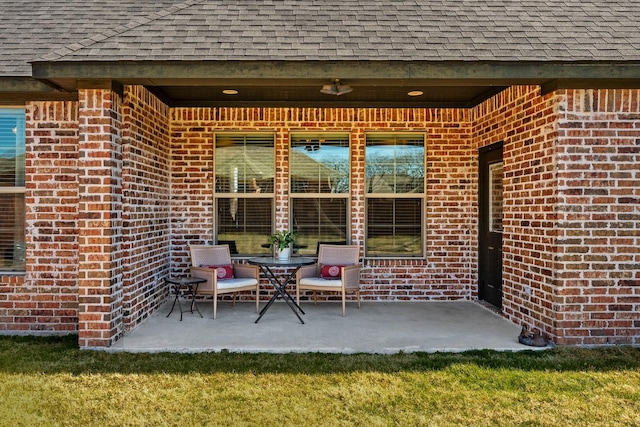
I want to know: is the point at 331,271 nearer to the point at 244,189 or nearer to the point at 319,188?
the point at 319,188

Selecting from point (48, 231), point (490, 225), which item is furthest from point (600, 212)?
point (48, 231)

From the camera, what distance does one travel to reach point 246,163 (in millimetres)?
6891

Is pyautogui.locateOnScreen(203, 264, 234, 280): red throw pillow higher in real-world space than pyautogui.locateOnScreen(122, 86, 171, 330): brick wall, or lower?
lower

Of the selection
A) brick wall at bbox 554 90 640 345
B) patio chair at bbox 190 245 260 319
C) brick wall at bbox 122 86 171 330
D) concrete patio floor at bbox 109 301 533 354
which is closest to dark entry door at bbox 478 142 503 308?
concrete patio floor at bbox 109 301 533 354

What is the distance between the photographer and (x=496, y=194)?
6.35 meters

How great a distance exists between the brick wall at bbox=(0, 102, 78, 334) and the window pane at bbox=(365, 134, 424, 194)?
404 cm

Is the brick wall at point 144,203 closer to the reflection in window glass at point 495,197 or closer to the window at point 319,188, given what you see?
the window at point 319,188

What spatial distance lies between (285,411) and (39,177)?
4.05 meters

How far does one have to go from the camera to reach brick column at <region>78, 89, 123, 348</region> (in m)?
4.52

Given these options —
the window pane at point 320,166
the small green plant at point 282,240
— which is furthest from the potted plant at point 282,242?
the window pane at point 320,166

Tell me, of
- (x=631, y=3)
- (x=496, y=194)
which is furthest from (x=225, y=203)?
(x=631, y=3)

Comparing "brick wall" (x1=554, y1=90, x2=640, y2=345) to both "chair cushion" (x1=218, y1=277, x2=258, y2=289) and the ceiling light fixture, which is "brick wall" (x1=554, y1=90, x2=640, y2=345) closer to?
the ceiling light fixture

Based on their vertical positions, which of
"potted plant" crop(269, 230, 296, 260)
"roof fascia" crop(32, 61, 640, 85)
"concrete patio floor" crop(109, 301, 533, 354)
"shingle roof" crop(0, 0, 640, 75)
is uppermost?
"shingle roof" crop(0, 0, 640, 75)

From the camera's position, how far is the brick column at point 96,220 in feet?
14.8
